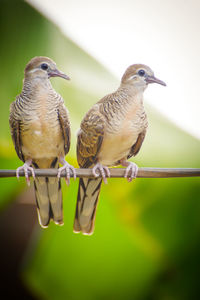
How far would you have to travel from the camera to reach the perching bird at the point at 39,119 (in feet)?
4.22

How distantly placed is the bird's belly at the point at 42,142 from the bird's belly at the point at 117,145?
21 cm

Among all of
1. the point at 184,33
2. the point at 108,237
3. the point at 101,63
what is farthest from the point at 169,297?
the point at 184,33

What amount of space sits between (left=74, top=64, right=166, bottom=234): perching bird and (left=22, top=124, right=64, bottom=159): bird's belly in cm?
10

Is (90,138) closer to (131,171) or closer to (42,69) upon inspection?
(131,171)

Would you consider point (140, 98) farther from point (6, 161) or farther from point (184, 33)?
point (6, 161)

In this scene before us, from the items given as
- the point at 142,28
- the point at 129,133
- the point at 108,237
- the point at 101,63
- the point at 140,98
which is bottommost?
the point at 108,237

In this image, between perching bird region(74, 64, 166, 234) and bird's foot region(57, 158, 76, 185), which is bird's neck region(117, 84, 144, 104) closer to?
perching bird region(74, 64, 166, 234)

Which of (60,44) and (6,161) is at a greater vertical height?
(60,44)

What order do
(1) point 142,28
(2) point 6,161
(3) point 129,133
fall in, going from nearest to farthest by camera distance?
(3) point 129,133 < (2) point 6,161 < (1) point 142,28

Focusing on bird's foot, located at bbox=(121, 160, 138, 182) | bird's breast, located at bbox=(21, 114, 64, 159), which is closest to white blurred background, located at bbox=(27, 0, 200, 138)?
bird's foot, located at bbox=(121, 160, 138, 182)

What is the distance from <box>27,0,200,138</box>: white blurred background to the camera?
1500mm

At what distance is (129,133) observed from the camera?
4.26 feet

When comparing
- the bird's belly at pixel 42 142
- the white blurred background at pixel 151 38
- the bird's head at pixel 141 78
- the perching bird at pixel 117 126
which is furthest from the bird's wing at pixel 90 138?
the white blurred background at pixel 151 38

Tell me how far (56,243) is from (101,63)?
0.96m
